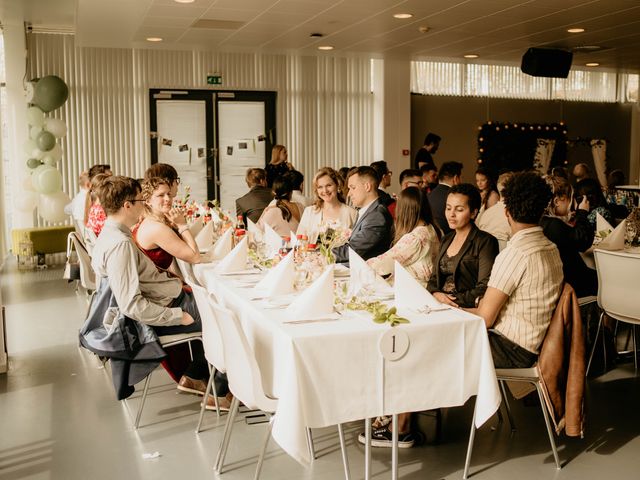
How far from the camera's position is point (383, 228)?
5.25m

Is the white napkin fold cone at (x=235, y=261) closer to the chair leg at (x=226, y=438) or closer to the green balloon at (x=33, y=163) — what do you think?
the chair leg at (x=226, y=438)

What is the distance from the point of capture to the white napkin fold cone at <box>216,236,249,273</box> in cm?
468

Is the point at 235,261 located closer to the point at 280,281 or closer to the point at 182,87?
the point at 280,281

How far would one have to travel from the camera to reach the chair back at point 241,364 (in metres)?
3.11

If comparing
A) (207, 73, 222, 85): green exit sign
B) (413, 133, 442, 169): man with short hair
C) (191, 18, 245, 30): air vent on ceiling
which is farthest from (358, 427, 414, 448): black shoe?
(207, 73, 222, 85): green exit sign

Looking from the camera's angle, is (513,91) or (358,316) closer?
(358,316)

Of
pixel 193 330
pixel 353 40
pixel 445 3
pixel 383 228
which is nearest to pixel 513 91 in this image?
pixel 353 40

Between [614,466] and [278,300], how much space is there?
184 cm

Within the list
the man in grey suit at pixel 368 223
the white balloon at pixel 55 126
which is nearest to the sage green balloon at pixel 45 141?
the white balloon at pixel 55 126

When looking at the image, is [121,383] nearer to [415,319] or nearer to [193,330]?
[193,330]

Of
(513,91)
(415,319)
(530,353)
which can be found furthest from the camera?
(513,91)

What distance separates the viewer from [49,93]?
33.1ft

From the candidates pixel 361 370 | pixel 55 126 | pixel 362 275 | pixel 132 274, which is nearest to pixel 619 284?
pixel 362 275

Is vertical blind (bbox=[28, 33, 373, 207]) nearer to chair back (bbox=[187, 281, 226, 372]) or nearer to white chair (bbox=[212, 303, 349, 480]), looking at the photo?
chair back (bbox=[187, 281, 226, 372])
